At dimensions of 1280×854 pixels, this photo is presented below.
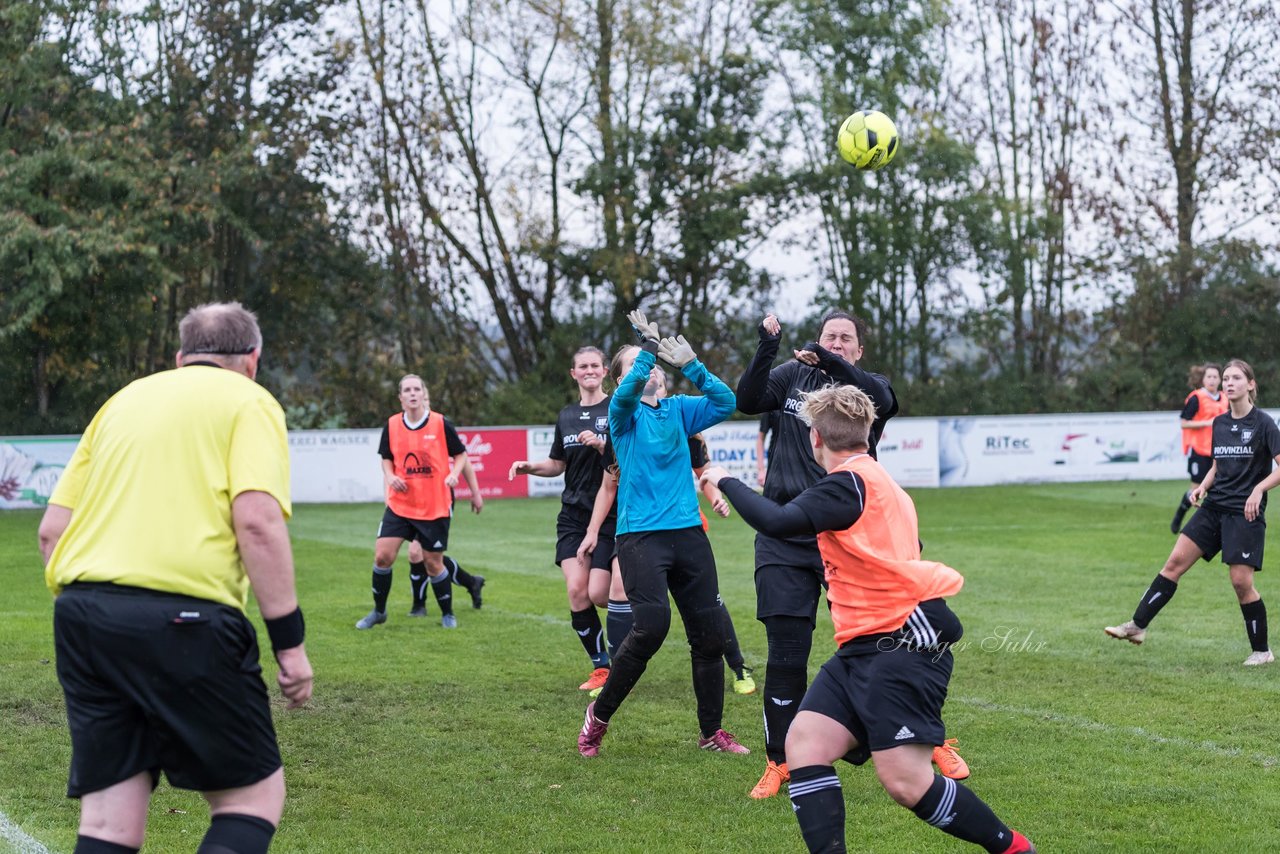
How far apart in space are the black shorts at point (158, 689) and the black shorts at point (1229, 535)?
7233mm

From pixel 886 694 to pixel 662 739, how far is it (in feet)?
9.08

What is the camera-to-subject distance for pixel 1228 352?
35.2 meters

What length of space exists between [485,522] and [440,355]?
13097 millimetres

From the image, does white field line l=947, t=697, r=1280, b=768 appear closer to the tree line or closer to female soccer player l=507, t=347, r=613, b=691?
female soccer player l=507, t=347, r=613, b=691

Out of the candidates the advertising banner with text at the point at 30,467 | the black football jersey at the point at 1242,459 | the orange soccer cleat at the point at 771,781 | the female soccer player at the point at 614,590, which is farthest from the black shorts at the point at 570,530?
the advertising banner with text at the point at 30,467

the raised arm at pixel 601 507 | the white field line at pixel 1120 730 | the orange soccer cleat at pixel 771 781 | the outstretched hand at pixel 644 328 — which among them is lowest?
the white field line at pixel 1120 730

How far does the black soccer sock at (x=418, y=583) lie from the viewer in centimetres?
1117

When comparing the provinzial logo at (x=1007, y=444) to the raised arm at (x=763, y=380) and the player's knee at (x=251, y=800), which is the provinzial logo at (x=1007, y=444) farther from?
the player's knee at (x=251, y=800)

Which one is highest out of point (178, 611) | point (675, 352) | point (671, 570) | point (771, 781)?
point (675, 352)

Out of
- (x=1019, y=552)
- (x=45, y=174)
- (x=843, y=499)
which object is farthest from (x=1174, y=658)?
(x=45, y=174)

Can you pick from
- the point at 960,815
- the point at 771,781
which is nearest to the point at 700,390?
the point at 771,781

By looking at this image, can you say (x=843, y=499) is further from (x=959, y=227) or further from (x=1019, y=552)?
(x=959, y=227)

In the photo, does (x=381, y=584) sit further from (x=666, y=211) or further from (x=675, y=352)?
(x=666, y=211)

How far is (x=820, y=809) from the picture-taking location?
432cm
